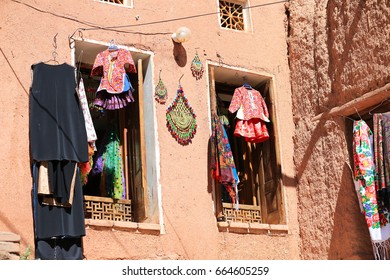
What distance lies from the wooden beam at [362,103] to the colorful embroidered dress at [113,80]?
2322 mm

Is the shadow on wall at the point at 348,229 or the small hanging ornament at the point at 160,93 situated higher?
the small hanging ornament at the point at 160,93

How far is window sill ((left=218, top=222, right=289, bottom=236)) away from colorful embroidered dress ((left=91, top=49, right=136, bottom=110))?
173cm

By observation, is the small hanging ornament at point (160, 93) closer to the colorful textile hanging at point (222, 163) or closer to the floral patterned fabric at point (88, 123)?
the colorful textile hanging at point (222, 163)

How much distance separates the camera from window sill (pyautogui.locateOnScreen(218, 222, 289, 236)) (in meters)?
9.42

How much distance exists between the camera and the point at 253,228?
9.59 meters

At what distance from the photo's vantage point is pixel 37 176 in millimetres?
8234

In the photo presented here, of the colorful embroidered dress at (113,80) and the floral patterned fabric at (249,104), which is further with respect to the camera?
the floral patterned fabric at (249,104)

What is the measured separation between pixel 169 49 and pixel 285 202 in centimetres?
221

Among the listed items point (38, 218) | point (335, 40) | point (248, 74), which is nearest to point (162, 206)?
point (38, 218)

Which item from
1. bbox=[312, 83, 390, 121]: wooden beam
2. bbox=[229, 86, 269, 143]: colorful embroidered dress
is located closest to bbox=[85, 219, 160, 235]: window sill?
bbox=[229, 86, 269, 143]: colorful embroidered dress

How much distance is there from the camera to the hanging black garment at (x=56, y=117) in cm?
831

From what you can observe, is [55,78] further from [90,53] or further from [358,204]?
[358,204]

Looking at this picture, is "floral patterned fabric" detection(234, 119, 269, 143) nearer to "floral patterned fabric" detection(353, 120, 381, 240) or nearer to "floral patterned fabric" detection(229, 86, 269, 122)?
"floral patterned fabric" detection(229, 86, 269, 122)

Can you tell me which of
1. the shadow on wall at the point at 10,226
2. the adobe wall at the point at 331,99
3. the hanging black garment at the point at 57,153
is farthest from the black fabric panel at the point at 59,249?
the adobe wall at the point at 331,99
